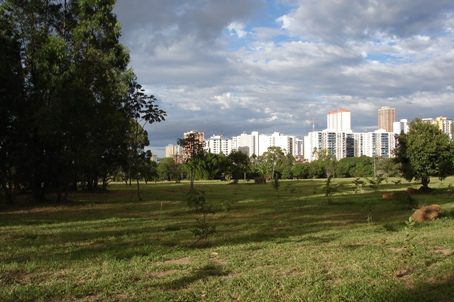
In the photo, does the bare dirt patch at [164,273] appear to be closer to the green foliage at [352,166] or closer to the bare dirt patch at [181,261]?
the bare dirt patch at [181,261]

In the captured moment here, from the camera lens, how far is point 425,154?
28.7 meters

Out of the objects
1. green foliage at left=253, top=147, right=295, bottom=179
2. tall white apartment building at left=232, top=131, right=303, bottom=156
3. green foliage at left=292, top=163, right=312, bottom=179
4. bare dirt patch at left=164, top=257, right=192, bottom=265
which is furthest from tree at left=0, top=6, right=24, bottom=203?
tall white apartment building at left=232, top=131, right=303, bottom=156

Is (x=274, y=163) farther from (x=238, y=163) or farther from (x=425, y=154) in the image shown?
(x=425, y=154)

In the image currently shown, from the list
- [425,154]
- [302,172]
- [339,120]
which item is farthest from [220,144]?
[425,154]

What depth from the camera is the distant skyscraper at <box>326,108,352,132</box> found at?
133 m

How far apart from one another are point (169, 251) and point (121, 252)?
3.00 ft

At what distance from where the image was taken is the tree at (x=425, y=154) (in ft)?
94.6

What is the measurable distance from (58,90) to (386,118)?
386 feet

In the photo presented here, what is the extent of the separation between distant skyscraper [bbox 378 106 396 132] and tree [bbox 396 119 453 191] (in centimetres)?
10115

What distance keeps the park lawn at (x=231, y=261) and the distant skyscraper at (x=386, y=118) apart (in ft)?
388

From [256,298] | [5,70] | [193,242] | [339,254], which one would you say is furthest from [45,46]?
[256,298]

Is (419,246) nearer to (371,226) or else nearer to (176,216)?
(371,226)

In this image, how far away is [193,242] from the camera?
10883 millimetres

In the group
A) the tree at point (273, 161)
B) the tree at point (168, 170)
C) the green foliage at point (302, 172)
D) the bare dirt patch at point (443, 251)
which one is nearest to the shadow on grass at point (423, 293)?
the bare dirt patch at point (443, 251)
